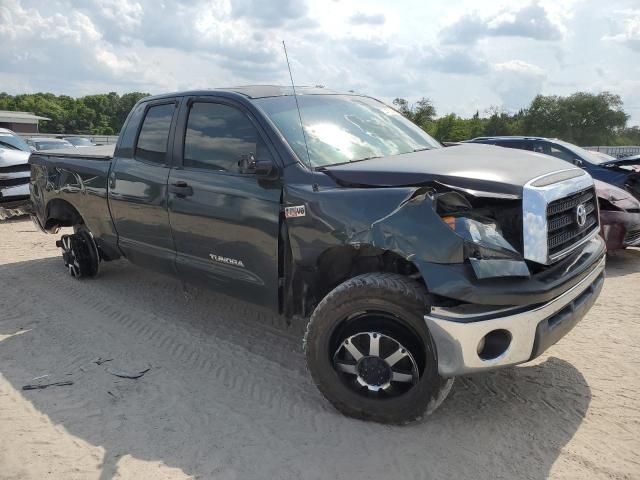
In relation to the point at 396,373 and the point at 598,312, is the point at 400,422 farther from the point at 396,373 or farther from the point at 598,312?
the point at 598,312

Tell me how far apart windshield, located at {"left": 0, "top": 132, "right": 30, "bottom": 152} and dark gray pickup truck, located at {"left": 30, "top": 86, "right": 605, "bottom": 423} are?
317 inches

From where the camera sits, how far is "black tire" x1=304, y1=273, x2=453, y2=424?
10.2 ft

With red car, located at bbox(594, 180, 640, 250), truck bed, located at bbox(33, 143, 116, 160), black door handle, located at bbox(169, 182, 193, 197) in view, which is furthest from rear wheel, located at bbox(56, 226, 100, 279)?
red car, located at bbox(594, 180, 640, 250)

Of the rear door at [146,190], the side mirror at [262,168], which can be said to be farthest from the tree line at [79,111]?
the side mirror at [262,168]

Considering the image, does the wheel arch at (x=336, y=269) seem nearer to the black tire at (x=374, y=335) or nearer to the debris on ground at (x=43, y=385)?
the black tire at (x=374, y=335)

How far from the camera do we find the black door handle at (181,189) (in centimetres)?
438

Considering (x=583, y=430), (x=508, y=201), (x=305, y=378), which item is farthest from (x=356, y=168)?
(x=583, y=430)

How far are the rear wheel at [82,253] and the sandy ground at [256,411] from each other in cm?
108

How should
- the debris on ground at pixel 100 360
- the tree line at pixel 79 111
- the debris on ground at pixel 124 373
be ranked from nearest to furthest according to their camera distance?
the debris on ground at pixel 124 373 → the debris on ground at pixel 100 360 → the tree line at pixel 79 111

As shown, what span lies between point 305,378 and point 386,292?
4.00 ft

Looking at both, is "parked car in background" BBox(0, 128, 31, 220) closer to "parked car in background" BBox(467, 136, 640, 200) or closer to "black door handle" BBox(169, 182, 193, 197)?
"black door handle" BBox(169, 182, 193, 197)

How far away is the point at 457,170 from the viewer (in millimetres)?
3334

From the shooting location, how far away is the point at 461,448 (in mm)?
3131

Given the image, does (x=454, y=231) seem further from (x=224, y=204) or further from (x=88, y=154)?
(x=88, y=154)
